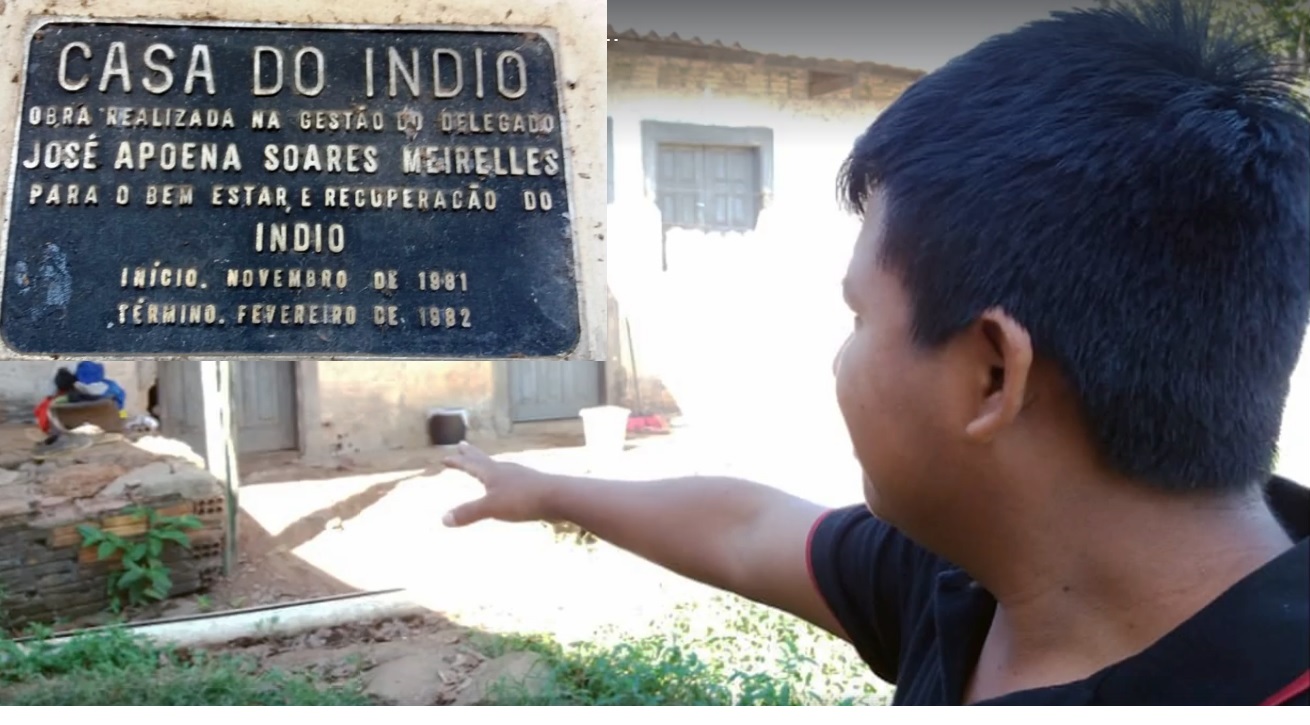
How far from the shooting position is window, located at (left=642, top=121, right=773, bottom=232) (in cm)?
432

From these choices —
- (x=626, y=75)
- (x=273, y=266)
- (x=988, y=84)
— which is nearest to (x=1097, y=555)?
(x=988, y=84)

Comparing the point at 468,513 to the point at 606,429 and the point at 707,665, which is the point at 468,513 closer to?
the point at 707,665

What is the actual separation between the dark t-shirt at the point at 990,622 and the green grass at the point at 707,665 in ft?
5.75

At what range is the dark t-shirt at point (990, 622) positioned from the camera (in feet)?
2.63

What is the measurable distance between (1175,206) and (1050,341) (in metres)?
0.15

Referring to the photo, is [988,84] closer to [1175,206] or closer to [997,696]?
[1175,206]

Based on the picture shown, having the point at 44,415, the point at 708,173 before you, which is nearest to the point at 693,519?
the point at 708,173

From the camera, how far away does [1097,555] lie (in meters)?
0.93

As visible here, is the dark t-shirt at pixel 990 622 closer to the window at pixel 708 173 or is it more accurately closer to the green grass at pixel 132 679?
the green grass at pixel 132 679

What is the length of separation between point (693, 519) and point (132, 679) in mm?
2383

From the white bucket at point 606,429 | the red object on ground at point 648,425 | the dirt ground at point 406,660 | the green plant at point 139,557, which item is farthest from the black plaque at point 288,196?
the red object on ground at point 648,425

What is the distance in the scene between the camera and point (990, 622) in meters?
1.08

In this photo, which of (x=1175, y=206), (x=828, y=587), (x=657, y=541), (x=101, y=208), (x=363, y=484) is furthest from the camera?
(x=363, y=484)

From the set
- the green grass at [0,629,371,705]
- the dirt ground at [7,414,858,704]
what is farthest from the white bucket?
the green grass at [0,629,371,705]
